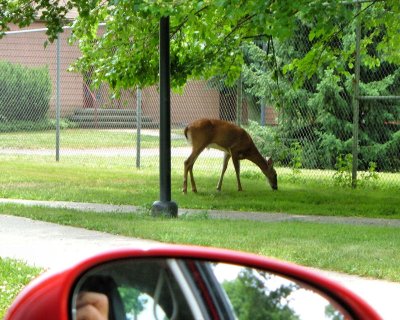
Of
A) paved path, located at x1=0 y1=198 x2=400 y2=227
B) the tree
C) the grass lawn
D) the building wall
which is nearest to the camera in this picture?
the grass lawn

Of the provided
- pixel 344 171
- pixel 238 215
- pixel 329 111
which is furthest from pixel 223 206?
pixel 329 111

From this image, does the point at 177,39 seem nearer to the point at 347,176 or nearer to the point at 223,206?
the point at 223,206

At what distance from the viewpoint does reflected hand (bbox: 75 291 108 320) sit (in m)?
2.80

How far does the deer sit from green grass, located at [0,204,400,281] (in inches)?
183

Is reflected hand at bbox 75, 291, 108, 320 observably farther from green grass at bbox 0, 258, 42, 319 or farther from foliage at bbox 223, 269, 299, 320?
green grass at bbox 0, 258, 42, 319

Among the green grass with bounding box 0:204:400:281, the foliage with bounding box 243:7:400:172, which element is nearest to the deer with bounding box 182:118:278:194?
the foliage with bounding box 243:7:400:172

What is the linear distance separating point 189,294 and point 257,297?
7.8 inches

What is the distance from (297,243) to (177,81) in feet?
19.6

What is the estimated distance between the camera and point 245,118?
2602 centimetres

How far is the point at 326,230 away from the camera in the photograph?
11.4 meters

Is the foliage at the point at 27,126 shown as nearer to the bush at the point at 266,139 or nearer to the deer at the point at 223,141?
the bush at the point at 266,139

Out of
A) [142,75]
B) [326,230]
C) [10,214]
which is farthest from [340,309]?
[142,75]

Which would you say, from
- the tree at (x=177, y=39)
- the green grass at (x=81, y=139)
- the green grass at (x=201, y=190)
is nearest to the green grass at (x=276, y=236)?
the green grass at (x=201, y=190)

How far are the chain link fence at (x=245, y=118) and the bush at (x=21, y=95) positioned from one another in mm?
25
